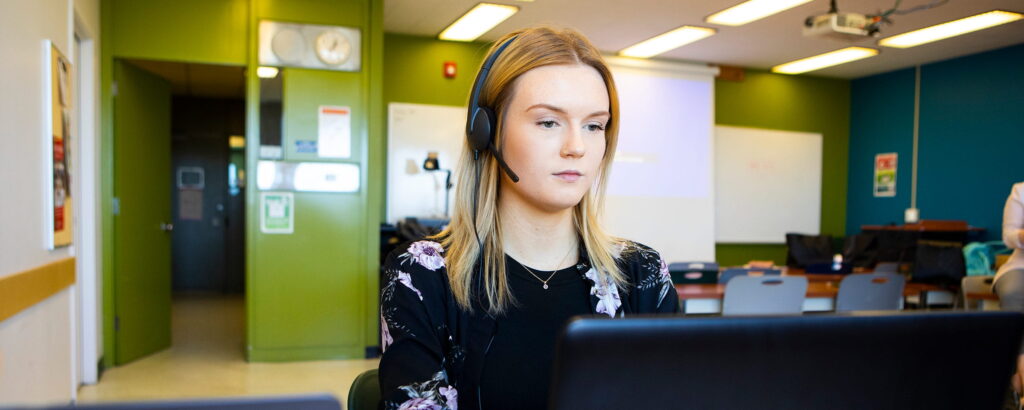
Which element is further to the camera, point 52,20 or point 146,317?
point 146,317

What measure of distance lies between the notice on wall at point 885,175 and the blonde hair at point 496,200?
8532 millimetres

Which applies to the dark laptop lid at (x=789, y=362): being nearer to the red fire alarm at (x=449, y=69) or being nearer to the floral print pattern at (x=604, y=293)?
the floral print pattern at (x=604, y=293)

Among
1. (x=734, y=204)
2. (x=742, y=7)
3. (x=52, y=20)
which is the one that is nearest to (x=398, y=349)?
(x=52, y=20)

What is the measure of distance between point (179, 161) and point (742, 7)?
6.99 m

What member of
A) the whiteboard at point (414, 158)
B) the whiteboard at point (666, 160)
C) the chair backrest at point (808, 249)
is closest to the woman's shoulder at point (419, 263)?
the whiteboard at point (414, 158)

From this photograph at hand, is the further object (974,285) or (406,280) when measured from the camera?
(974,285)

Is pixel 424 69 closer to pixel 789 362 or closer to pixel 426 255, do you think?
pixel 426 255

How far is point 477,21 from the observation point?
6.65 metres

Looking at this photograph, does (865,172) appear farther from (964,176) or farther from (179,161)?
(179,161)

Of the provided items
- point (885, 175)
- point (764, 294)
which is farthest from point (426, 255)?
point (885, 175)

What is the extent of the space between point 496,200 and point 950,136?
27.2 feet

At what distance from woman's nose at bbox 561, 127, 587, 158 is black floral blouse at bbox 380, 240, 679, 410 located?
0.22m

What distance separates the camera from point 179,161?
30.3ft

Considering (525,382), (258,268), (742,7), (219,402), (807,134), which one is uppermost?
(742,7)
